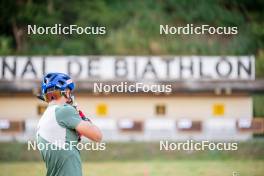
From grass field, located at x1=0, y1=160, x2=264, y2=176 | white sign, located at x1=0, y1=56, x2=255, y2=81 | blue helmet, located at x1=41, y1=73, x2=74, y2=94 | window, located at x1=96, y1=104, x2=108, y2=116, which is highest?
white sign, located at x1=0, y1=56, x2=255, y2=81

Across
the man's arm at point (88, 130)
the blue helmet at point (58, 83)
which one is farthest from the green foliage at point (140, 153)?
the man's arm at point (88, 130)

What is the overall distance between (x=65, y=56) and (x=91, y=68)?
63cm

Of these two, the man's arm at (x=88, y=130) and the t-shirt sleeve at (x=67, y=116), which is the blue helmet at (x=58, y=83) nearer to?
the t-shirt sleeve at (x=67, y=116)

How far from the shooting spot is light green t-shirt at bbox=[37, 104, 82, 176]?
3926 mm

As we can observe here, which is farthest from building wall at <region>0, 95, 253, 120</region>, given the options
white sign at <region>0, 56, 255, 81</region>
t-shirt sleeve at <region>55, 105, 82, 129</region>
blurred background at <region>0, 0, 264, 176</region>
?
t-shirt sleeve at <region>55, 105, 82, 129</region>

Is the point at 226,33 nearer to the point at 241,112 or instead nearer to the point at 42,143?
the point at 241,112

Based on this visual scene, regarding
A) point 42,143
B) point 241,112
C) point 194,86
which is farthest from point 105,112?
point 42,143

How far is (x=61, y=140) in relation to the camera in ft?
13.0

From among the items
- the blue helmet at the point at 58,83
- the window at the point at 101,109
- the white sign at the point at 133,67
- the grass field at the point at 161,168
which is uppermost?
the white sign at the point at 133,67

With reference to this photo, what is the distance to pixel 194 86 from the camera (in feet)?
31.7

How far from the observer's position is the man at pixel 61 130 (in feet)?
12.8

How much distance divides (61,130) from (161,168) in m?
4.97

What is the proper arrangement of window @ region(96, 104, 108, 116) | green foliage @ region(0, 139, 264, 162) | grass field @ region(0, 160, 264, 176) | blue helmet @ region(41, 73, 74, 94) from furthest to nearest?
window @ region(96, 104, 108, 116) < green foliage @ region(0, 139, 264, 162) < grass field @ region(0, 160, 264, 176) < blue helmet @ region(41, 73, 74, 94)

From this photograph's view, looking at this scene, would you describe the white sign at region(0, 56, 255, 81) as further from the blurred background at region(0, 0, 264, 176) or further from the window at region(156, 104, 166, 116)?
the window at region(156, 104, 166, 116)
